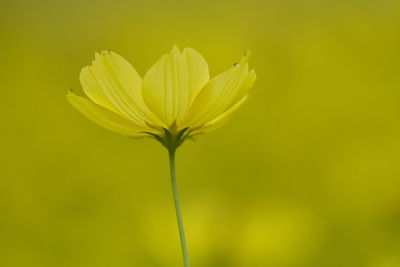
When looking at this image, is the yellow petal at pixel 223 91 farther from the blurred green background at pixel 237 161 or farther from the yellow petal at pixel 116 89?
the blurred green background at pixel 237 161

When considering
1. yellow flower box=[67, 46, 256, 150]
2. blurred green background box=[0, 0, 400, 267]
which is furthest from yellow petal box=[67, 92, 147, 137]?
blurred green background box=[0, 0, 400, 267]

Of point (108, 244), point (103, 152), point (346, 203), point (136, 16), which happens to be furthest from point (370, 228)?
point (136, 16)

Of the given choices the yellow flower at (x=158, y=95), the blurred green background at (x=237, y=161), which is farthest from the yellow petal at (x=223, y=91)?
the blurred green background at (x=237, y=161)

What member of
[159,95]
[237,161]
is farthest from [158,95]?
[237,161]

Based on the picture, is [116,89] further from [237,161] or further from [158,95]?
[237,161]

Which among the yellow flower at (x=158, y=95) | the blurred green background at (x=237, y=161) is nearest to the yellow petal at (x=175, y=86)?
the yellow flower at (x=158, y=95)

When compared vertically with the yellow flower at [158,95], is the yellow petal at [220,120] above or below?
below

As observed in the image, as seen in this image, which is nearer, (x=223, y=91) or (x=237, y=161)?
(x=223, y=91)

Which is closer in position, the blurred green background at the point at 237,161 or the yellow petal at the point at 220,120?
the yellow petal at the point at 220,120
